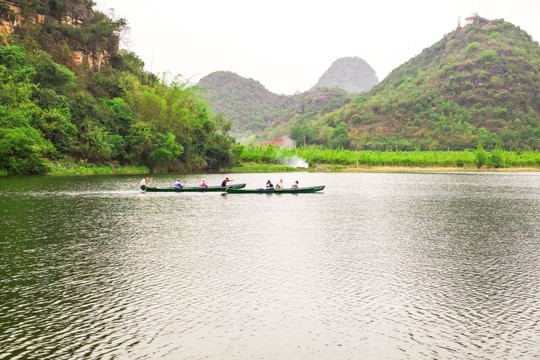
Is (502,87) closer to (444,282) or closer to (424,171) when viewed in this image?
(424,171)

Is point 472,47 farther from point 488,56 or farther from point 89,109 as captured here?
point 89,109

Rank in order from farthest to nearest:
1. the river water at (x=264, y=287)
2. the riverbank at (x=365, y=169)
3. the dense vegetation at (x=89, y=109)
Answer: the riverbank at (x=365, y=169) → the dense vegetation at (x=89, y=109) → the river water at (x=264, y=287)

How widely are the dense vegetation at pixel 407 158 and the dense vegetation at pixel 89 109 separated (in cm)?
2030

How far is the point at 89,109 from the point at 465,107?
393 feet

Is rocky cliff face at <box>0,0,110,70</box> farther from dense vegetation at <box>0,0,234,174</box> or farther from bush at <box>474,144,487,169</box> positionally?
bush at <box>474,144,487,169</box>

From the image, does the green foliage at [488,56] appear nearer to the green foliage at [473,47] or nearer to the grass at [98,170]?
the green foliage at [473,47]

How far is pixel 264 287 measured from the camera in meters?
13.2

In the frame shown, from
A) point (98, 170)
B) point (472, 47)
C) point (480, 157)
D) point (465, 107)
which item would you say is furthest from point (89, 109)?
point (472, 47)

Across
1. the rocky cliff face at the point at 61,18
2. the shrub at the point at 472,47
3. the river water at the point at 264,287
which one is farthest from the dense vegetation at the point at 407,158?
the river water at the point at 264,287

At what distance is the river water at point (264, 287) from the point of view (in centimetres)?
941

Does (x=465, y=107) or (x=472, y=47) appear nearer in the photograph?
(x=465, y=107)

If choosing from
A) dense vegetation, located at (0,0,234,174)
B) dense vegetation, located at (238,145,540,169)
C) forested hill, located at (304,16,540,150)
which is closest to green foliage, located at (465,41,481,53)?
forested hill, located at (304,16,540,150)

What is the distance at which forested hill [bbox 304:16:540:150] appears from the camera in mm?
133875

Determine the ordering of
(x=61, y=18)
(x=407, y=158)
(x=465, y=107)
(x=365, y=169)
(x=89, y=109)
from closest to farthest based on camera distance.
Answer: (x=89, y=109) < (x=61, y=18) < (x=365, y=169) < (x=407, y=158) < (x=465, y=107)
